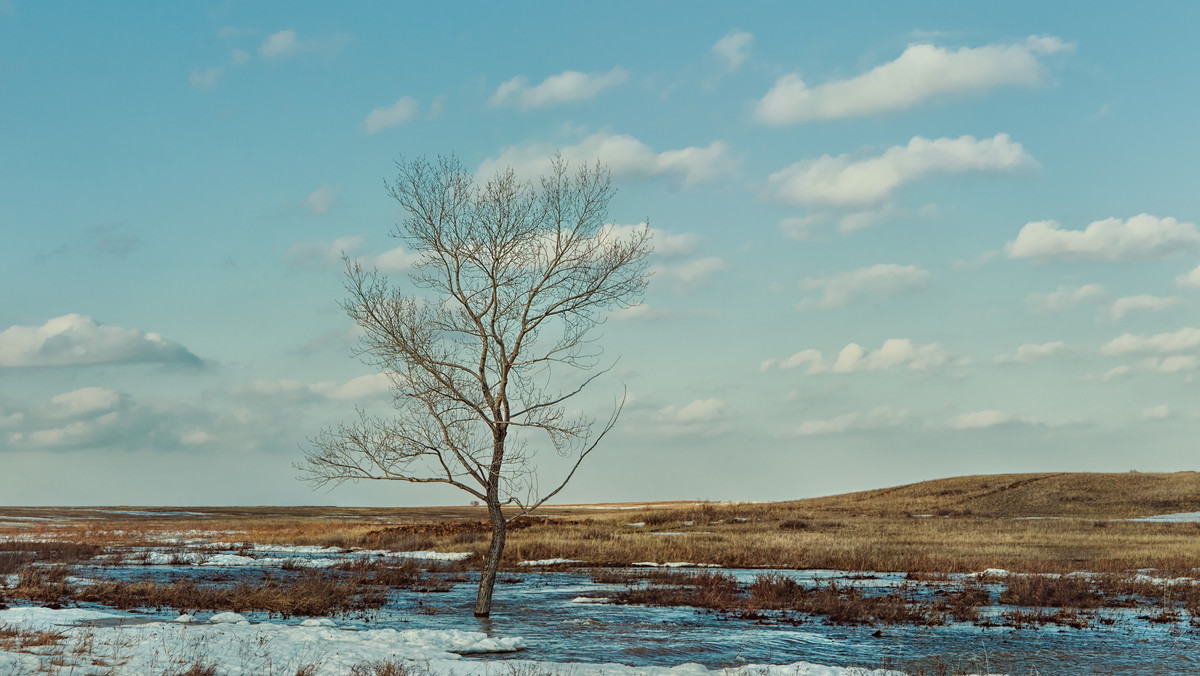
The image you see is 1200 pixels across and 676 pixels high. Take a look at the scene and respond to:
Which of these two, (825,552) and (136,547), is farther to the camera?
(136,547)

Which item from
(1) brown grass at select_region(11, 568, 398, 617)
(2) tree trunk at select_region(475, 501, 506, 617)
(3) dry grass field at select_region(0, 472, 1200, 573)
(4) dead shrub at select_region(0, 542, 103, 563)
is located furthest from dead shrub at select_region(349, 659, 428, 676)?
(4) dead shrub at select_region(0, 542, 103, 563)

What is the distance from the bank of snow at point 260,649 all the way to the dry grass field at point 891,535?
1841 centimetres

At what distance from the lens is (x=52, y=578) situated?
894 inches

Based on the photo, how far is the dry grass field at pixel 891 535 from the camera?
33.1 meters

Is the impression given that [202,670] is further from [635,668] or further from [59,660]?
[635,668]

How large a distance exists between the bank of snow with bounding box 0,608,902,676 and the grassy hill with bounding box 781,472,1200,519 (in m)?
56.6

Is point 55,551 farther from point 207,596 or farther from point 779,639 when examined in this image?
point 779,639

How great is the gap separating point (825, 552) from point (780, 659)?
21.7 meters

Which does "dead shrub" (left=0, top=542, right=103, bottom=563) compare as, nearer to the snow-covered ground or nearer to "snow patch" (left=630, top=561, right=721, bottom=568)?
"snow patch" (left=630, top=561, right=721, bottom=568)

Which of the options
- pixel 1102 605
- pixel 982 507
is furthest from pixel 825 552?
pixel 982 507

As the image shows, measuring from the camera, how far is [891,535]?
4528cm

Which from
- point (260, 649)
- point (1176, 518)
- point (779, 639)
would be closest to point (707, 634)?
point (779, 639)

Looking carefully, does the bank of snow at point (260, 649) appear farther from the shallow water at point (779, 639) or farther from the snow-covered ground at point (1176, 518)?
the snow-covered ground at point (1176, 518)

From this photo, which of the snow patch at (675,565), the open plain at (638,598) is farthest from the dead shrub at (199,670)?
the snow patch at (675,565)
